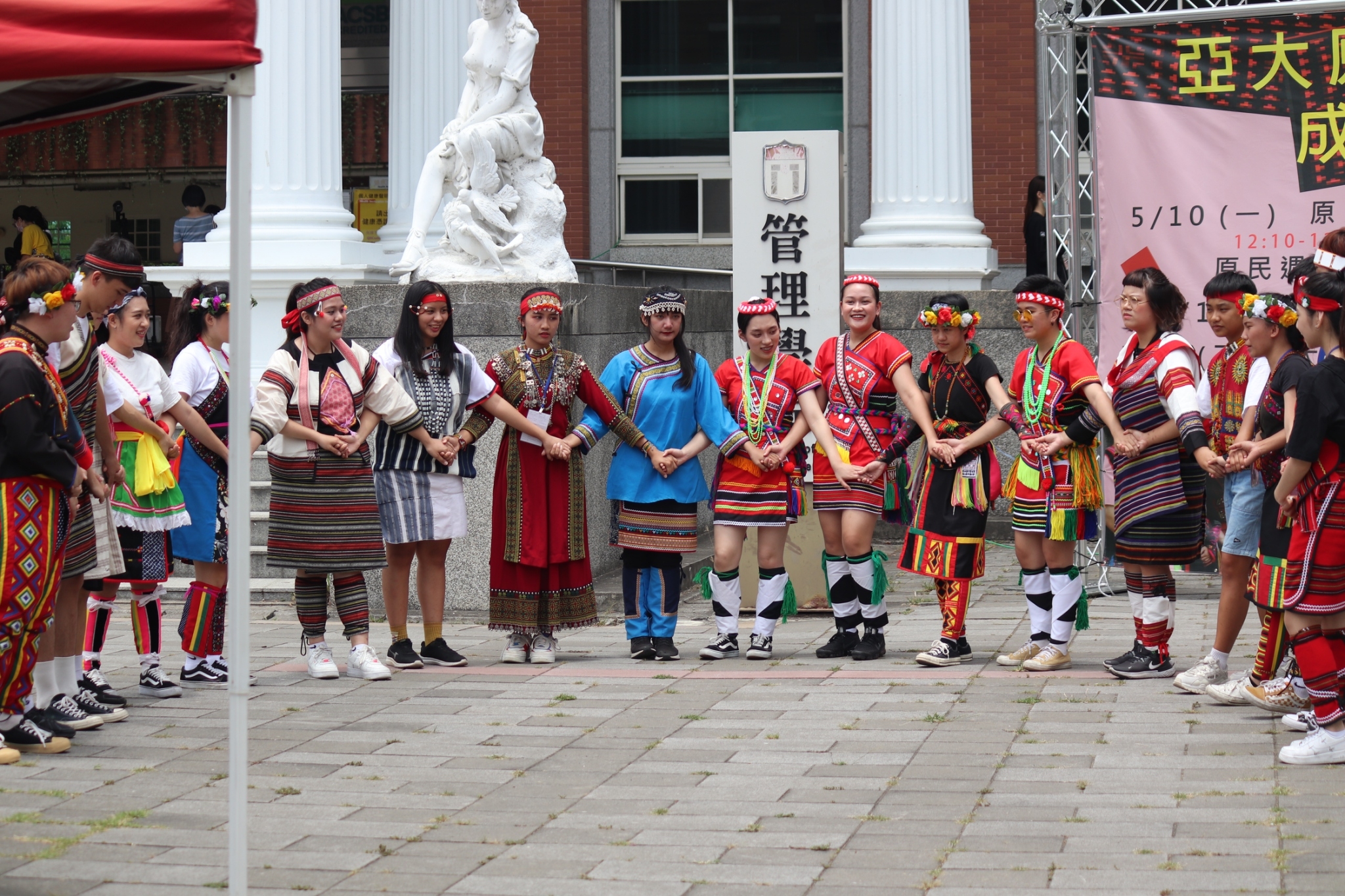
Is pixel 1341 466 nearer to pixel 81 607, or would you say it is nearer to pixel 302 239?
pixel 81 607

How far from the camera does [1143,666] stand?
7.88 metres

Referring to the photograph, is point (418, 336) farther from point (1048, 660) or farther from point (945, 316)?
point (1048, 660)

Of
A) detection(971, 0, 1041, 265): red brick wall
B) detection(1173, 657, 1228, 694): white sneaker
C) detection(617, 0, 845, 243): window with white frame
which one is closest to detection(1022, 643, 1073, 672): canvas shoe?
detection(1173, 657, 1228, 694): white sneaker

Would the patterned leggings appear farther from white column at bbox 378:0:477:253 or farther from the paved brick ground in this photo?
white column at bbox 378:0:477:253

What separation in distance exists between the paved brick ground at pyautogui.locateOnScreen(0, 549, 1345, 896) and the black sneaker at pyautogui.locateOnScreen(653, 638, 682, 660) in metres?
0.33

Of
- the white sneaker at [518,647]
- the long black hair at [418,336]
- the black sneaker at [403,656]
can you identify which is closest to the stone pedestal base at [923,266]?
the long black hair at [418,336]

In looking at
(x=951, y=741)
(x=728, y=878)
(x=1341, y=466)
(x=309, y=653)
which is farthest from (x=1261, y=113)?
(x=728, y=878)

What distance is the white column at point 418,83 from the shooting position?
14836 millimetres

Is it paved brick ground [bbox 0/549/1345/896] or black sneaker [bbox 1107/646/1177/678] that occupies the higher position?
black sneaker [bbox 1107/646/1177/678]

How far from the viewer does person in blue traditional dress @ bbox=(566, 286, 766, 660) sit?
854 centimetres

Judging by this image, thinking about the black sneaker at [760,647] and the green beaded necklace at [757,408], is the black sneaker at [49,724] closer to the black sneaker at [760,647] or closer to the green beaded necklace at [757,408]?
the black sneaker at [760,647]

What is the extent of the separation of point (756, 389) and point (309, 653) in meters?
2.64

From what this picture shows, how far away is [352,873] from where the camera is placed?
4.90 metres

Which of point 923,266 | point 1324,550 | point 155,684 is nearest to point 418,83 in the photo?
point 923,266
